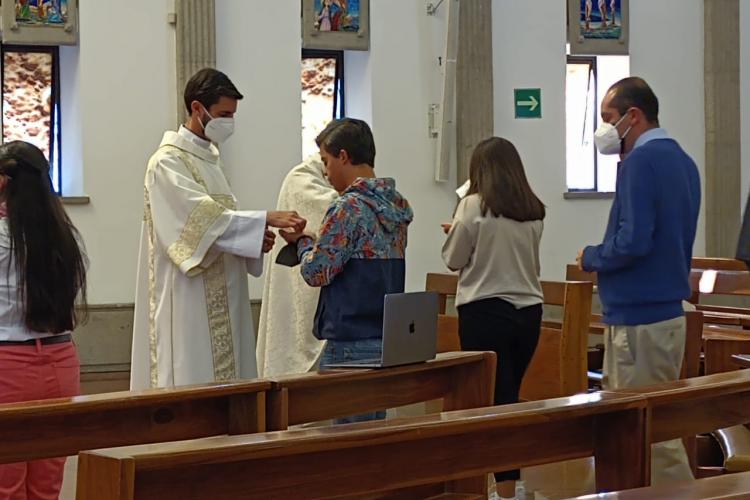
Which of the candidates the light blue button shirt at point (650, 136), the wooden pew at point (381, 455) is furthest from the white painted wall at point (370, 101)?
the wooden pew at point (381, 455)

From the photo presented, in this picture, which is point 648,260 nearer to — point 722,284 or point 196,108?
point 196,108

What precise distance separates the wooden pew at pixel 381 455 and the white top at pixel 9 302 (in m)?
1.86

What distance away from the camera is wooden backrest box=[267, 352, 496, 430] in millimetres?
2857

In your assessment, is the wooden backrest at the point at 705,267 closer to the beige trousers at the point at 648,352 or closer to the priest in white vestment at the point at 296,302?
the priest in white vestment at the point at 296,302

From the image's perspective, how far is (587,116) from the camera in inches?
393

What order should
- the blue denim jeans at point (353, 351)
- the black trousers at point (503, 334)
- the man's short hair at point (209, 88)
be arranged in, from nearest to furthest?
the blue denim jeans at point (353, 351), the man's short hair at point (209, 88), the black trousers at point (503, 334)

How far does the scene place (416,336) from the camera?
123 inches

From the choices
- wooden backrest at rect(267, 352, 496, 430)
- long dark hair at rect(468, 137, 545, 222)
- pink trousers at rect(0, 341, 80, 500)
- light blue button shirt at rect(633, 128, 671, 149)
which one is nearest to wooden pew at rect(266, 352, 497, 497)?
wooden backrest at rect(267, 352, 496, 430)

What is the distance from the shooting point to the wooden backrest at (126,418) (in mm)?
2572

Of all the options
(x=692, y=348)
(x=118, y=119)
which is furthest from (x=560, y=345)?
(x=118, y=119)

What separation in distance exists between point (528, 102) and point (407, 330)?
21.8 ft

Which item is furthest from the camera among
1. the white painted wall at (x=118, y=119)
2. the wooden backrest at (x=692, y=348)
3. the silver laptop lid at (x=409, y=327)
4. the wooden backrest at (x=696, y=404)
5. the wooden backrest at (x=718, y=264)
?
the white painted wall at (x=118, y=119)

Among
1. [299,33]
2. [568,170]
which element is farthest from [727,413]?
[568,170]

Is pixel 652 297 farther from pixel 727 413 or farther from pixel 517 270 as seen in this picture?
pixel 727 413
